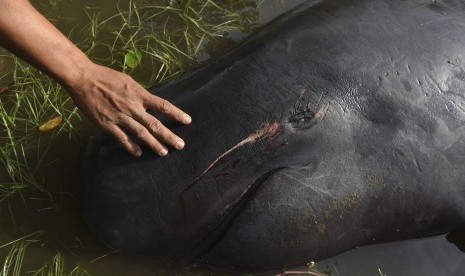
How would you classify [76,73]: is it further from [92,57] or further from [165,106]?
[92,57]

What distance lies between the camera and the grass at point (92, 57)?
294cm

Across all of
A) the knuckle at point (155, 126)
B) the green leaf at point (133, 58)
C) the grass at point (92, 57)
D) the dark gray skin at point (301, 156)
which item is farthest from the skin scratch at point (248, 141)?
the green leaf at point (133, 58)

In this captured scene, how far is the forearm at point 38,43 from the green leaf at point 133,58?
3.17ft

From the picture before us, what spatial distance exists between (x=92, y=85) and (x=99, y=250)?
744 mm

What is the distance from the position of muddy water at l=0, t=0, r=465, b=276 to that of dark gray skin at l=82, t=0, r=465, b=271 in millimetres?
218

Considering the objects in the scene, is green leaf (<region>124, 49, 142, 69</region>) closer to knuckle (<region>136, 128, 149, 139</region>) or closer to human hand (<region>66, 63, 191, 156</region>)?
human hand (<region>66, 63, 191, 156</region>)

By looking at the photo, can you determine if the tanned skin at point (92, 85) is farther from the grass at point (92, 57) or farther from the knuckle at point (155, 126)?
the grass at point (92, 57)

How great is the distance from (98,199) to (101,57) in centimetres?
126

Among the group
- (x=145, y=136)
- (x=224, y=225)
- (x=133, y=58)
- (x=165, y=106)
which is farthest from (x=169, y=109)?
(x=133, y=58)

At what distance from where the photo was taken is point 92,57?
3457mm

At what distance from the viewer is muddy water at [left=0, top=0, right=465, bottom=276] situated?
2.73 metres

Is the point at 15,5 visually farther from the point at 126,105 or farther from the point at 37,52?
the point at 126,105

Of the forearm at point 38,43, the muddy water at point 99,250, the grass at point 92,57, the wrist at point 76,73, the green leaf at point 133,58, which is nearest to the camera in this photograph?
the forearm at point 38,43

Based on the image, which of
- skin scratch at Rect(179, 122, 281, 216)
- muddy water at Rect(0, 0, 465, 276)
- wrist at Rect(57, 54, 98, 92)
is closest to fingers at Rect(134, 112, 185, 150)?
skin scratch at Rect(179, 122, 281, 216)
